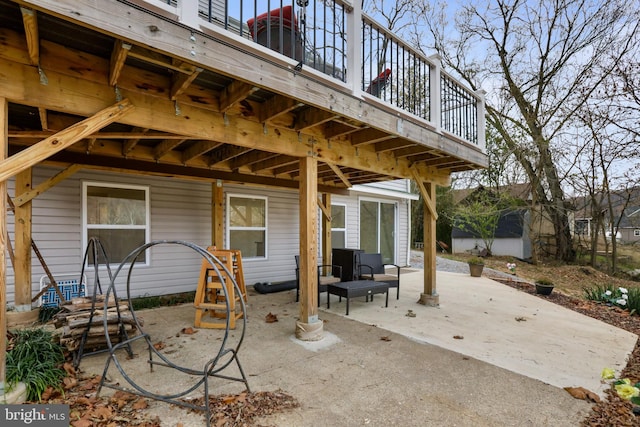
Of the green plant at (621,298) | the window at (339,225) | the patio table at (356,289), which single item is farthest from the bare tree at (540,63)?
the patio table at (356,289)

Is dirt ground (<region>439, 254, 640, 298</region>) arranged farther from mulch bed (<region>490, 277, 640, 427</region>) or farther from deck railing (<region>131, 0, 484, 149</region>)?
deck railing (<region>131, 0, 484, 149</region>)

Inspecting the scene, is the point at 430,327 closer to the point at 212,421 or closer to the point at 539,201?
the point at 212,421

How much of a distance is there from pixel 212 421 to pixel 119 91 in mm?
2421

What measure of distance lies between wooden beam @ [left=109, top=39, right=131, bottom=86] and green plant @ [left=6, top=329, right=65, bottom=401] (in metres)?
2.18

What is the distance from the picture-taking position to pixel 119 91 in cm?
242

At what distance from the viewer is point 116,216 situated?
204 inches

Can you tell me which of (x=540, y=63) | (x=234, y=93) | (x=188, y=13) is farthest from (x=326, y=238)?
(x=540, y=63)

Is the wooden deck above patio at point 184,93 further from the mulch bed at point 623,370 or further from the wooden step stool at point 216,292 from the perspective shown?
the mulch bed at point 623,370

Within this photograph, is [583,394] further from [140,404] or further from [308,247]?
[140,404]

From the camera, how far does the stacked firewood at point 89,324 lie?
2938 mm

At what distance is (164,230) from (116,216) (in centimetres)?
76

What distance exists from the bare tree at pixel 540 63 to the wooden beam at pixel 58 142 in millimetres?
12003

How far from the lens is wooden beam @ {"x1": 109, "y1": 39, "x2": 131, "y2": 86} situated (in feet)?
6.30

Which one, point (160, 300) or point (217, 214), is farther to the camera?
point (217, 214)
